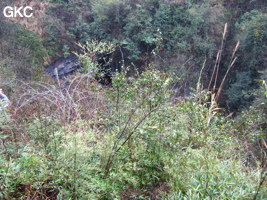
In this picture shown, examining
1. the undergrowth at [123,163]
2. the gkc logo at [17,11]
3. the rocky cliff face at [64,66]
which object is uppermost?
the gkc logo at [17,11]

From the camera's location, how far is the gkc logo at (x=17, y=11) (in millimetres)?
9837

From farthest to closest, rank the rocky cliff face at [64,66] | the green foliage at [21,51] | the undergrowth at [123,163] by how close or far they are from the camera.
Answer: the rocky cliff face at [64,66] → the green foliage at [21,51] → the undergrowth at [123,163]

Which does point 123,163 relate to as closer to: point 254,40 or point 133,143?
point 133,143

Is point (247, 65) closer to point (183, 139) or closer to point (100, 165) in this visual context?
point (183, 139)

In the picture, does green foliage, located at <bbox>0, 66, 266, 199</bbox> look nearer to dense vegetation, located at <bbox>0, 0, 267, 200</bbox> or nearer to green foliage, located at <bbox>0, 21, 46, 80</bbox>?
dense vegetation, located at <bbox>0, 0, 267, 200</bbox>

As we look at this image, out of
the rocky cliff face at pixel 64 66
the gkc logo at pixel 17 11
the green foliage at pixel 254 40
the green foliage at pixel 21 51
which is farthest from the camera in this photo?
the rocky cliff face at pixel 64 66

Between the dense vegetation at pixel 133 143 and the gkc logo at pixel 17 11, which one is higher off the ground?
the gkc logo at pixel 17 11

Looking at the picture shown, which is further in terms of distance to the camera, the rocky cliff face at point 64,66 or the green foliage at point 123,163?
the rocky cliff face at point 64,66

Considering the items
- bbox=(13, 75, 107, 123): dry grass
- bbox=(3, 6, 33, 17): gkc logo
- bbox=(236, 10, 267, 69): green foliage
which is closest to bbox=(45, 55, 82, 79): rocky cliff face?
bbox=(3, 6, 33, 17): gkc logo

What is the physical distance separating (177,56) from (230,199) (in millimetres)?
10410

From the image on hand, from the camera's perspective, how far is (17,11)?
10.8m

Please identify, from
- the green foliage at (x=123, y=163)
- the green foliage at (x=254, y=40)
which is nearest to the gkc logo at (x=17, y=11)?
the green foliage at (x=123, y=163)

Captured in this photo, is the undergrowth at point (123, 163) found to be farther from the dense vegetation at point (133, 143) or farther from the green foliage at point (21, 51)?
the green foliage at point (21, 51)

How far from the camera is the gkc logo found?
387 inches
